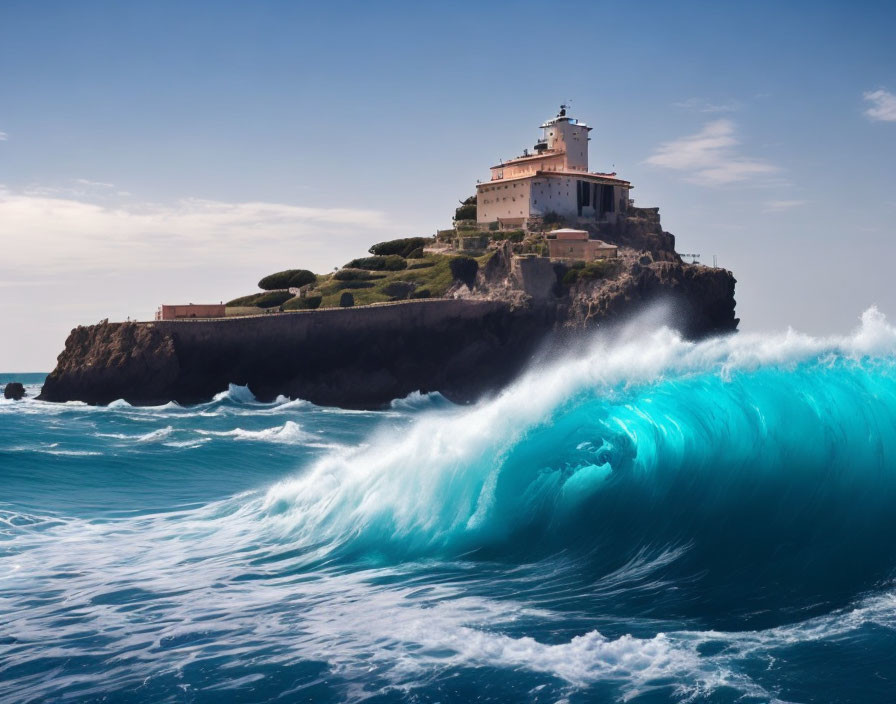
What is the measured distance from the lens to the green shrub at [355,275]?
79.9 metres

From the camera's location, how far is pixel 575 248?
228 ft

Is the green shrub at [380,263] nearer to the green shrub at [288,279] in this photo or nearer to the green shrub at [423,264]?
the green shrub at [423,264]

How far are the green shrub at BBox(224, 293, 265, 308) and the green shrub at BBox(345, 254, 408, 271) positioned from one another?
31.1ft

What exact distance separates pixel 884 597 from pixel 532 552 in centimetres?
494

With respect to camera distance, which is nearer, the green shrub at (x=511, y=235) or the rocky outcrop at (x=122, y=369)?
the rocky outcrop at (x=122, y=369)

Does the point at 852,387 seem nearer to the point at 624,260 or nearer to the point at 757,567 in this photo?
the point at 757,567

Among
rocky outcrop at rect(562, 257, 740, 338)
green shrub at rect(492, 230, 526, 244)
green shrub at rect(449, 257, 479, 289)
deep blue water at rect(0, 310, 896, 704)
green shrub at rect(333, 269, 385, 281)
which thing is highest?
green shrub at rect(492, 230, 526, 244)

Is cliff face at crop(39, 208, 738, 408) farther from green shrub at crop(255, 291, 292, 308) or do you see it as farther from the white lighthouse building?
the white lighthouse building

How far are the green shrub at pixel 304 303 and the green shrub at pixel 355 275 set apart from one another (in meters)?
6.42

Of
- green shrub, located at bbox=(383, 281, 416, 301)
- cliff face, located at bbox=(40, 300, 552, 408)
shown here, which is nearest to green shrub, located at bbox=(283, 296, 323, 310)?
green shrub, located at bbox=(383, 281, 416, 301)

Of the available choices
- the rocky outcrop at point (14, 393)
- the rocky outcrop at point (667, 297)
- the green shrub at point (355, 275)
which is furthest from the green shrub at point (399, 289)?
the rocky outcrop at point (14, 393)

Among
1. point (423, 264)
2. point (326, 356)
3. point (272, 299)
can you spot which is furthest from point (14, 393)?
point (423, 264)

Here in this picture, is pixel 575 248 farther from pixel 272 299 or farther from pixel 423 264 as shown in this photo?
pixel 272 299

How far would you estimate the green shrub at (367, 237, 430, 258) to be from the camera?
89.7m
